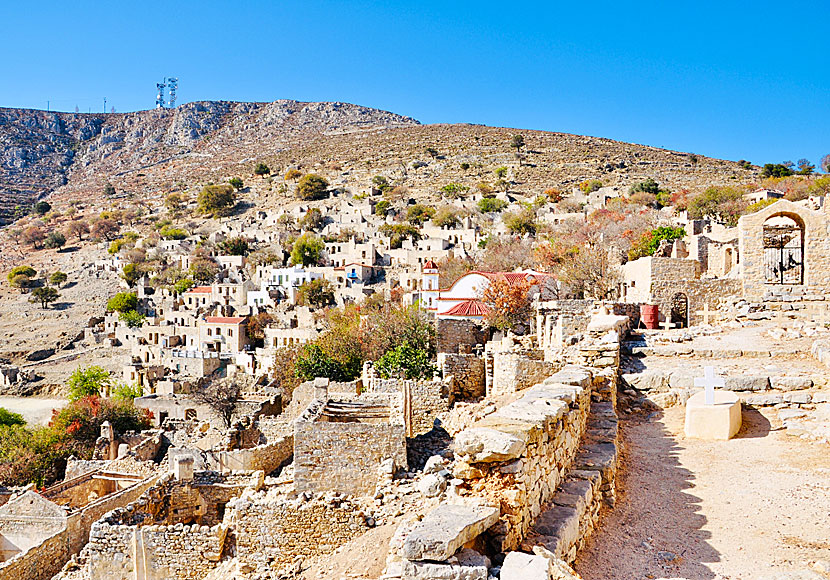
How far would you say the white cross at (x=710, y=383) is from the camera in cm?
659

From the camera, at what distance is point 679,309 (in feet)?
48.8

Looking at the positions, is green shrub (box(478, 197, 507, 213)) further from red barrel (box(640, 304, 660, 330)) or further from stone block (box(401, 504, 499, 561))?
stone block (box(401, 504, 499, 561))

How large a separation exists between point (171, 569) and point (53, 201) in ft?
385

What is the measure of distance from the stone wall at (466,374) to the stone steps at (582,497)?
19.0ft

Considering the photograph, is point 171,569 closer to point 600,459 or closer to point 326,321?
point 600,459

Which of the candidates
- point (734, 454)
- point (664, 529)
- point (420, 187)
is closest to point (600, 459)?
point (664, 529)

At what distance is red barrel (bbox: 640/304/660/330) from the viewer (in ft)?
43.7

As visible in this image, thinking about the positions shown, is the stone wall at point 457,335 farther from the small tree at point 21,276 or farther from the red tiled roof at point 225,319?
the small tree at point 21,276

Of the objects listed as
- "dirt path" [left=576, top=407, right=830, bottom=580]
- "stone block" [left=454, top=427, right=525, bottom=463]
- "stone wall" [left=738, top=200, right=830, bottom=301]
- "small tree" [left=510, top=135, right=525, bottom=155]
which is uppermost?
"small tree" [left=510, top=135, right=525, bottom=155]

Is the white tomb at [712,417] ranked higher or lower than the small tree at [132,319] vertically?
higher

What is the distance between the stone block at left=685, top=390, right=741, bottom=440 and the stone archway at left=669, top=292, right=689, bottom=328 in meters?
8.40

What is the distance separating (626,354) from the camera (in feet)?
32.1

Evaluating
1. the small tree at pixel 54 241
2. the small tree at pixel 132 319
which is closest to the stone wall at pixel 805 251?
the small tree at pixel 132 319

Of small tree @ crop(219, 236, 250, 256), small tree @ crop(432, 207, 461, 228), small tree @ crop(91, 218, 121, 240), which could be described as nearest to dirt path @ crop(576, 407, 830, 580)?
small tree @ crop(432, 207, 461, 228)
